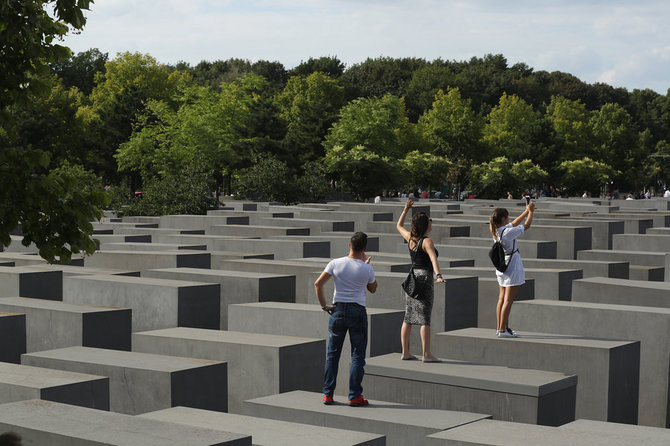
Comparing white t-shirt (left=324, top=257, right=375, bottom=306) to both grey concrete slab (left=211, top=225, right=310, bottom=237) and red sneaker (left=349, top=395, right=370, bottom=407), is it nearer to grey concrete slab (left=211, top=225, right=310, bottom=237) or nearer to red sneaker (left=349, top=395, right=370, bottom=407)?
red sneaker (left=349, top=395, right=370, bottom=407)

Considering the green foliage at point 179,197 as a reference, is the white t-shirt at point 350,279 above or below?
below

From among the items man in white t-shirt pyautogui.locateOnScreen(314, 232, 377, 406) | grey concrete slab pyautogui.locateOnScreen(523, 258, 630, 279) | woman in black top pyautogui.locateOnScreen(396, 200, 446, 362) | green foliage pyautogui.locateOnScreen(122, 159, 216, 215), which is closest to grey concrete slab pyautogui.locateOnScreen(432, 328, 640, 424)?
woman in black top pyautogui.locateOnScreen(396, 200, 446, 362)

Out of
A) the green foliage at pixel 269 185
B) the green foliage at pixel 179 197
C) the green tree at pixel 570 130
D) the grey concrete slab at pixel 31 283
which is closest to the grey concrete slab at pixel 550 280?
the grey concrete slab at pixel 31 283

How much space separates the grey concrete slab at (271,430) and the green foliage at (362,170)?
43.6 meters

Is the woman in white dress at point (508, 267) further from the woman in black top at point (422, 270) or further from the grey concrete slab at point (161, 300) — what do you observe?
the grey concrete slab at point (161, 300)

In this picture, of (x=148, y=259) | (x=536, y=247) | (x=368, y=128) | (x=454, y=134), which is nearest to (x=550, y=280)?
(x=536, y=247)

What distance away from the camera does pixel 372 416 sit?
25.1 feet

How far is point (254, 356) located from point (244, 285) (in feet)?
13.1

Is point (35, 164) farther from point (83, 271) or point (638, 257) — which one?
point (638, 257)

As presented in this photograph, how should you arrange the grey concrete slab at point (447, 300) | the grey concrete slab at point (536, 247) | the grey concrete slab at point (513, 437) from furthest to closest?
the grey concrete slab at point (536, 247) < the grey concrete slab at point (447, 300) < the grey concrete slab at point (513, 437)

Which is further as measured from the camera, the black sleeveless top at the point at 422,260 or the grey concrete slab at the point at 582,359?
the grey concrete slab at the point at 582,359

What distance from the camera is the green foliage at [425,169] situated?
2404 inches

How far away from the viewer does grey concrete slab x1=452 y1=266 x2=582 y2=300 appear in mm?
14469

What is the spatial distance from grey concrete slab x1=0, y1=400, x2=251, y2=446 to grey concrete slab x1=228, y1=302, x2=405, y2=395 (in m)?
4.73
